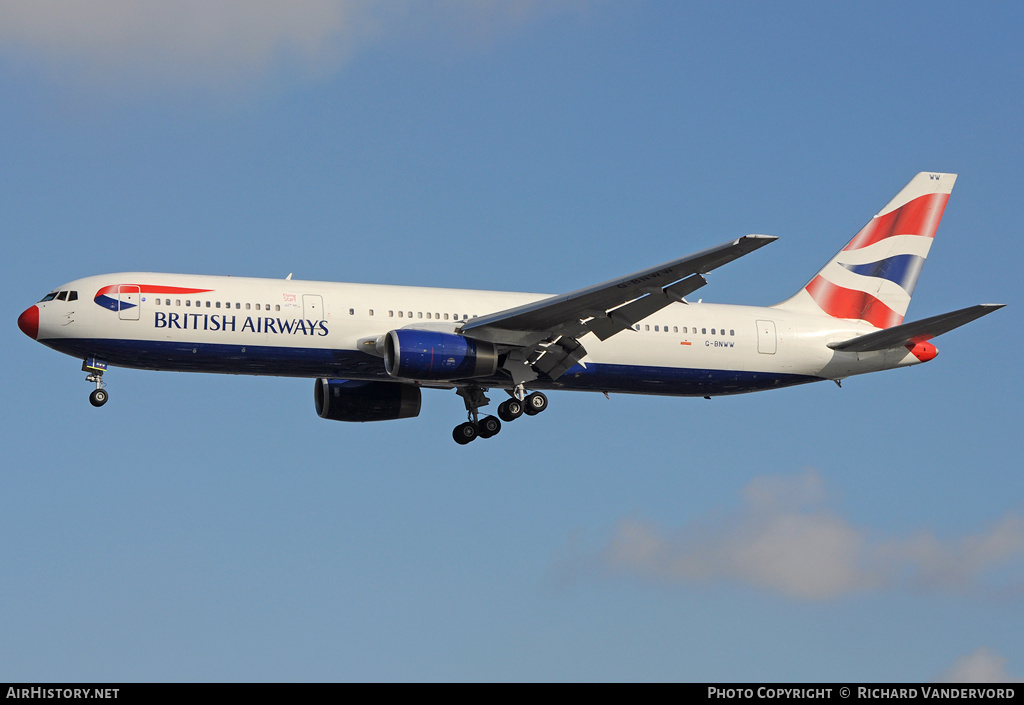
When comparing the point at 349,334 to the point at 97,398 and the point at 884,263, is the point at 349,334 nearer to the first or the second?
the point at 97,398

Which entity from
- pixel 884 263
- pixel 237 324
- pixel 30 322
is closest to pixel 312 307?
pixel 237 324

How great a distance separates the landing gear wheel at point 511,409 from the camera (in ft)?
139

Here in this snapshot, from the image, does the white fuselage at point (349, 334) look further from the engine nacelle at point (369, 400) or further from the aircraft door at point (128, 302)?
the engine nacelle at point (369, 400)

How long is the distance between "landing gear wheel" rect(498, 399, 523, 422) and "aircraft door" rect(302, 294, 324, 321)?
6.90 meters

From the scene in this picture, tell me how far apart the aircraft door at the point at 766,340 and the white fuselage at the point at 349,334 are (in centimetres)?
5

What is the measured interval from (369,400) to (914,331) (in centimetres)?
1866

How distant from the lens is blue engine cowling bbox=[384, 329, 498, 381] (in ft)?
126

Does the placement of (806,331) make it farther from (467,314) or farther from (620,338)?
(467,314)

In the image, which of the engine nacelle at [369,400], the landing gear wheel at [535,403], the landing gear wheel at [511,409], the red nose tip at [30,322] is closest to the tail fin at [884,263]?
the landing gear wheel at [535,403]

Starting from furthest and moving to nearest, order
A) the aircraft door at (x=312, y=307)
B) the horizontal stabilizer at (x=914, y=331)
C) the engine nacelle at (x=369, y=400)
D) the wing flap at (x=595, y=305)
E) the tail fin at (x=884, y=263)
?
1. the tail fin at (x=884, y=263)
2. the engine nacelle at (x=369, y=400)
3. the aircraft door at (x=312, y=307)
4. the horizontal stabilizer at (x=914, y=331)
5. the wing flap at (x=595, y=305)

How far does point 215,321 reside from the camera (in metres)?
38.8
